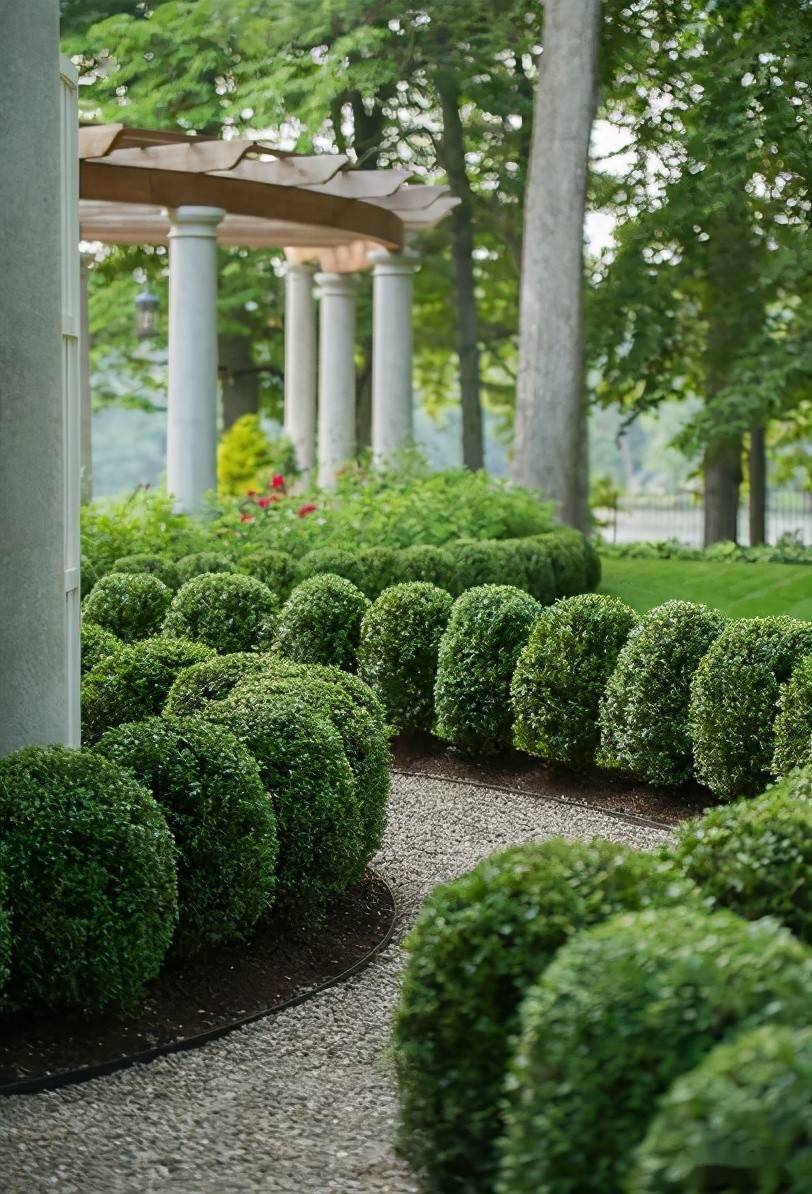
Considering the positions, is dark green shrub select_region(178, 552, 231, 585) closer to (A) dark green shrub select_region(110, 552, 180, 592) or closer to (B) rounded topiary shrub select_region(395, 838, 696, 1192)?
(A) dark green shrub select_region(110, 552, 180, 592)

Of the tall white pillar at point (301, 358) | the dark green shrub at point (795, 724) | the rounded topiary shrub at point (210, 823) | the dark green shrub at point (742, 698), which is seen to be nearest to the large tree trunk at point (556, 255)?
the tall white pillar at point (301, 358)

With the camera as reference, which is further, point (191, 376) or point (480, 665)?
point (191, 376)

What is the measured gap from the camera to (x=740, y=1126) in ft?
8.29

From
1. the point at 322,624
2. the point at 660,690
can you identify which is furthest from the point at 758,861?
the point at 322,624

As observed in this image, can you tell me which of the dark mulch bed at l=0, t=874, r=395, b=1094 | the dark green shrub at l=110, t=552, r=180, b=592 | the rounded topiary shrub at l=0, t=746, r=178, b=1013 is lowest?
the dark mulch bed at l=0, t=874, r=395, b=1094

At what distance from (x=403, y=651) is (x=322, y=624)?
581 mm

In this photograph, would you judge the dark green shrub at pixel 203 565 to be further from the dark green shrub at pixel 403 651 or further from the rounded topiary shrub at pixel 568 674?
the rounded topiary shrub at pixel 568 674

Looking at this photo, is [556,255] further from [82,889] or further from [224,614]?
[82,889]

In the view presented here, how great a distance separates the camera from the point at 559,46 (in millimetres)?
15578

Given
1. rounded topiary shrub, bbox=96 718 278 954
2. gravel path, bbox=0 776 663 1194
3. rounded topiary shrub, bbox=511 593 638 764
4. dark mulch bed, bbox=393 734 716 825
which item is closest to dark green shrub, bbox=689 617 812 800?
dark mulch bed, bbox=393 734 716 825

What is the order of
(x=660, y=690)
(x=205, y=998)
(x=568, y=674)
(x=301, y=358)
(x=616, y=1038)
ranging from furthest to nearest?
(x=301, y=358) < (x=568, y=674) < (x=660, y=690) < (x=205, y=998) < (x=616, y=1038)

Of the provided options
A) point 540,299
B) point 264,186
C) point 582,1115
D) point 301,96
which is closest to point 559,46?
point 540,299

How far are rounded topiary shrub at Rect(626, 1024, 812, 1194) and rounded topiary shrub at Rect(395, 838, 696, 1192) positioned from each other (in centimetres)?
73

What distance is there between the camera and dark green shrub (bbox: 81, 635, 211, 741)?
7230 mm
